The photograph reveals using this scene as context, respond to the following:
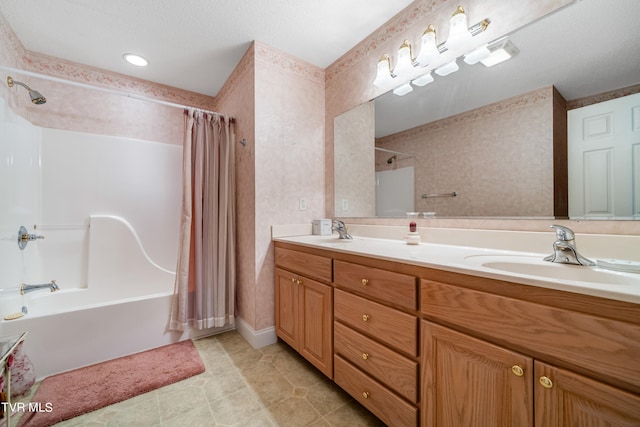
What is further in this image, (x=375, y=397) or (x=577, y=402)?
(x=375, y=397)

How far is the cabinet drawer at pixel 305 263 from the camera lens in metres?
1.37

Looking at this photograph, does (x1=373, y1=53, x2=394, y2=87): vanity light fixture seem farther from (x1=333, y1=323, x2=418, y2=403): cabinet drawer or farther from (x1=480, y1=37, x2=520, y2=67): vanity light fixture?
(x1=333, y1=323, x2=418, y2=403): cabinet drawer

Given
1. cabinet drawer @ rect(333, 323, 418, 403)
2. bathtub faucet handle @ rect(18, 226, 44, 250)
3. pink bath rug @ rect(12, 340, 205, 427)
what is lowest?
pink bath rug @ rect(12, 340, 205, 427)

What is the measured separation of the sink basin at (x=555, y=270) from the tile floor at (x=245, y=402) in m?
0.95

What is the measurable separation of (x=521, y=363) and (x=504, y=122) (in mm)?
1118

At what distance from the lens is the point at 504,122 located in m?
1.24

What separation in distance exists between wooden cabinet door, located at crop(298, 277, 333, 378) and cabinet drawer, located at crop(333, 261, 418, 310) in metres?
0.15

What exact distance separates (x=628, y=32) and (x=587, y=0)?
0.20 metres

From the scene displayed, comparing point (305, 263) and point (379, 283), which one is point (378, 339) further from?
point (305, 263)

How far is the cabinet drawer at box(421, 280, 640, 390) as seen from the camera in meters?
0.54

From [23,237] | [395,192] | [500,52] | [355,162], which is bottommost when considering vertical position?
[23,237]

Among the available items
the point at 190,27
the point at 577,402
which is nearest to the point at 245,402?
the point at 577,402

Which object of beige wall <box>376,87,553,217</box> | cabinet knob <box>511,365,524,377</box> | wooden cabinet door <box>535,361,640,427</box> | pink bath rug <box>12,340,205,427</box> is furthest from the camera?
pink bath rug <box>12,340,205,427</box>

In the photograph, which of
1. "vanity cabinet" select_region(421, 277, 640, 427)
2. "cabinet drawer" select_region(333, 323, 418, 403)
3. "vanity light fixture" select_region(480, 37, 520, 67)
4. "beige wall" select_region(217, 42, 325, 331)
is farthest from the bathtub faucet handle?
"vanity light fixture" select_region(480, 37, 520, 67)
